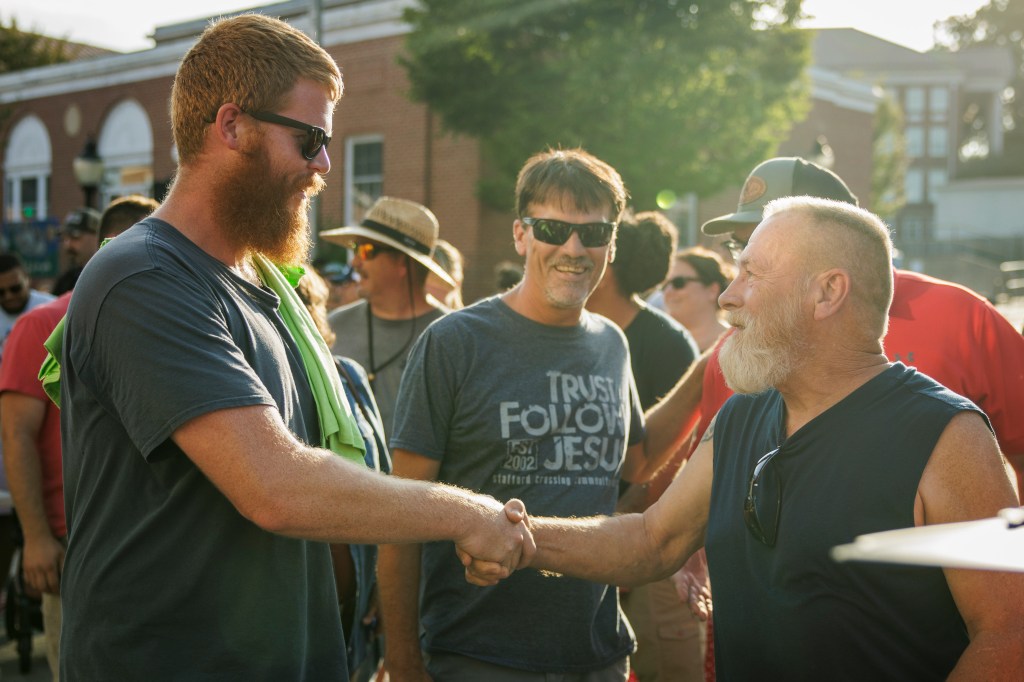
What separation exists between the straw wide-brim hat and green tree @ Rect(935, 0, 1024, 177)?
262 feet

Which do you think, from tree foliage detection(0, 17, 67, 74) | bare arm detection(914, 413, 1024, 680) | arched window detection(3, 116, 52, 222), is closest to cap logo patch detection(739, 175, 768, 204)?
bare arm detection(914, 413, 1024, 680)

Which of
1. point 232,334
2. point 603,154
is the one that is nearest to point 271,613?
point 232,334

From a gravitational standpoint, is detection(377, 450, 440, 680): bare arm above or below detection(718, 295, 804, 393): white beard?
below

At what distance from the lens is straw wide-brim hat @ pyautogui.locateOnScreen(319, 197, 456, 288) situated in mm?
5918

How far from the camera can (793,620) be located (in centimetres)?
249

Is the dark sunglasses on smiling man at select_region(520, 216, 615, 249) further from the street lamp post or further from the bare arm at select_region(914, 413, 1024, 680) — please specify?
the street lamp post

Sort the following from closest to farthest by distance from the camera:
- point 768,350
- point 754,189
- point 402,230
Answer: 1. point 768,350
2. point 754,189
3. point 402,230

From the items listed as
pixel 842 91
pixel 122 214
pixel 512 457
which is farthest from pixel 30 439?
pixel 842 91

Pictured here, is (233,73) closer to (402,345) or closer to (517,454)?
(517,454)

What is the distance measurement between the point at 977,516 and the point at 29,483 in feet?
13.0

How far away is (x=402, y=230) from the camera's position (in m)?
6.02

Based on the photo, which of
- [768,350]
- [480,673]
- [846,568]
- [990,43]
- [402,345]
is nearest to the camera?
[846,568]

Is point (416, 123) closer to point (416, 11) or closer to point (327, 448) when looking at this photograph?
point (416, 11)

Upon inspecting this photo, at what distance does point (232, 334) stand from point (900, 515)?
1.52 meters
